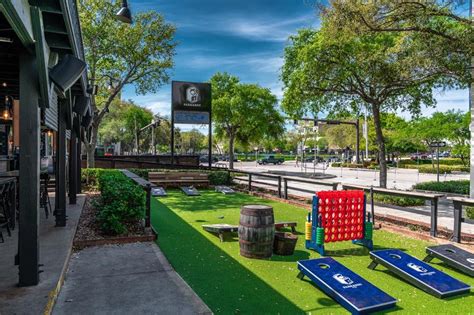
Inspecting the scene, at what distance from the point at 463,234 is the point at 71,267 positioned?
24.9ft

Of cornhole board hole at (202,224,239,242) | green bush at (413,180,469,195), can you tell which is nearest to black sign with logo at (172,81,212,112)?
green bush at (413,180,469,195)

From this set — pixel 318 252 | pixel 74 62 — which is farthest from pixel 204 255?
pixel 74 62

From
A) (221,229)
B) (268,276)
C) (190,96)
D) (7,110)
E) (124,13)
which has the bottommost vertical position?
(268,276)

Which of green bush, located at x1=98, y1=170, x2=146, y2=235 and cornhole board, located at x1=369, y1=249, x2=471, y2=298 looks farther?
green bush, located at x1=98, y1=170, x2=146, y2=235

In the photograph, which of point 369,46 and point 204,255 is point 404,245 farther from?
point 369,46

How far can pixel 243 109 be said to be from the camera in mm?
30188

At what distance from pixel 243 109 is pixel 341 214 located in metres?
24.3

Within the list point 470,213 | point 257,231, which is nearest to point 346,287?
point 257,231

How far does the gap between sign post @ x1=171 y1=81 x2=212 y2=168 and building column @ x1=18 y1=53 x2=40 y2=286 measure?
1617cm

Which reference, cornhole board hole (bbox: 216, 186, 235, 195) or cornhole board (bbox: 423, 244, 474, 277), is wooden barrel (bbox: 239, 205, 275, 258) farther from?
cornhole board hole (bbox: 216, 186, 235, 195)

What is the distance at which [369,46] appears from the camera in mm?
13383

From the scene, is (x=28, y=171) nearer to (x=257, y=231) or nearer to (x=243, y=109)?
(x=257, y=231)

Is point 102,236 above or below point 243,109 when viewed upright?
below

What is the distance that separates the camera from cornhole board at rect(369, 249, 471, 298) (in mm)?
4477
